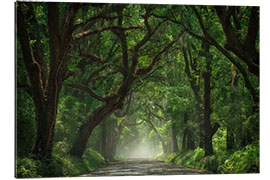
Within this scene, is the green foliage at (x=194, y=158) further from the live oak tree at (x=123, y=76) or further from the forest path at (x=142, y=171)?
the live oak tree at (x=123, y=76)

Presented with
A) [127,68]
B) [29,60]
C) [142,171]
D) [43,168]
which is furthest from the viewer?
[127,68]

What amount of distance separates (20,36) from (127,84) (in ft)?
20.1

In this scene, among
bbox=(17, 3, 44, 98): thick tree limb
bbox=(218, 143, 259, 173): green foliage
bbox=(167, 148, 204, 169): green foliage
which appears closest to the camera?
bbox=(218, 143, 259, 173): green foliage

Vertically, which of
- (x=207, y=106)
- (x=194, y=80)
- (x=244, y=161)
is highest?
(x=194, y=80)

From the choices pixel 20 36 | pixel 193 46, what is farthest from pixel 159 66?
pixel 20 36

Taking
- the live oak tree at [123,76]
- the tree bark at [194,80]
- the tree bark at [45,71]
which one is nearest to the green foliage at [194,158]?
the tree bark at [194,80]

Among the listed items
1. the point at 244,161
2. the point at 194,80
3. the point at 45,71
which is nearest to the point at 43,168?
the point at 45,71

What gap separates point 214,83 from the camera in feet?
58.7

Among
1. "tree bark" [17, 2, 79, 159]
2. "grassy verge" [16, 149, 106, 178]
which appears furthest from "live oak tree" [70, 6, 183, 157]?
"tree bark" [17, 2, 79, 159]

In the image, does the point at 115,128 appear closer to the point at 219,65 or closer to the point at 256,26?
the point at 219,65

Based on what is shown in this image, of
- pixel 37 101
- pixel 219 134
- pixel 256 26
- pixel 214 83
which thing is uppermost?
pixel 256 26

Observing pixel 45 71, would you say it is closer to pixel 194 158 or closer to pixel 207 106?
pixel 207 106

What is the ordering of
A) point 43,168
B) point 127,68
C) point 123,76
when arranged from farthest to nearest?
point 123,76 → point 127,68 → point 43,168

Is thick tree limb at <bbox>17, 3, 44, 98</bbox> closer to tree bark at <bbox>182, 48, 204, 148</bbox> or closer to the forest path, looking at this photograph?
the forest path
